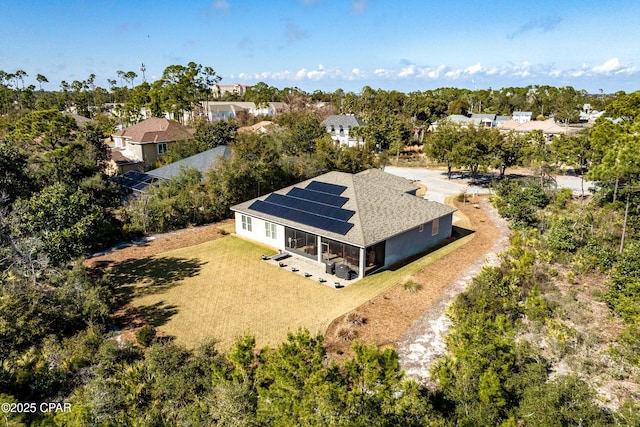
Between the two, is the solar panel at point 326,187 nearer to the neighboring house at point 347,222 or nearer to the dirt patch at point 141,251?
the neighboring house at point 347,222

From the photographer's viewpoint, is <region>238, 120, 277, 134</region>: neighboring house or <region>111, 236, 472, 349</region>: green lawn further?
<region>238, 120, 277, 134</region>: neighboring house

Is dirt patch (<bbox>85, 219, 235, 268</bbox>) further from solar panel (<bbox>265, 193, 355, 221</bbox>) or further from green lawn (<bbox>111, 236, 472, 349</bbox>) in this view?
solar panel (<bbox>265, 193, 355, 221</bbox>)

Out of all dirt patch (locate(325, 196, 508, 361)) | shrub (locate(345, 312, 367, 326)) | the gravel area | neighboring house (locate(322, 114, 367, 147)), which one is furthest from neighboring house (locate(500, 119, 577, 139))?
shrub (locate(345, 312, 367, 326))

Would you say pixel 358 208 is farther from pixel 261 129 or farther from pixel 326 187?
pixel 261 129

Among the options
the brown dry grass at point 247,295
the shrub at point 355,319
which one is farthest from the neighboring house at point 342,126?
the shrub at point 355,319

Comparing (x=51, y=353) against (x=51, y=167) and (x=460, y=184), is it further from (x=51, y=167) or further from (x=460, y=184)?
(x=460, y=184)

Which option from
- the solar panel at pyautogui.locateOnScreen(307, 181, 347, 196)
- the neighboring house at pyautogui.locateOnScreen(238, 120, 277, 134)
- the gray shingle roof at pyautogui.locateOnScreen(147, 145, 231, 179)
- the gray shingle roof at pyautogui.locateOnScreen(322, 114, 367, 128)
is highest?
the gray shingle roof at pyautogui.locateOnScreen(322, 114, 367, 128)

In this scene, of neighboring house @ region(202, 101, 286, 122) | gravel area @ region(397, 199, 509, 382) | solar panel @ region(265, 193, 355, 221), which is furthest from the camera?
neighboring house @ region(202, 101, 286, 122)
